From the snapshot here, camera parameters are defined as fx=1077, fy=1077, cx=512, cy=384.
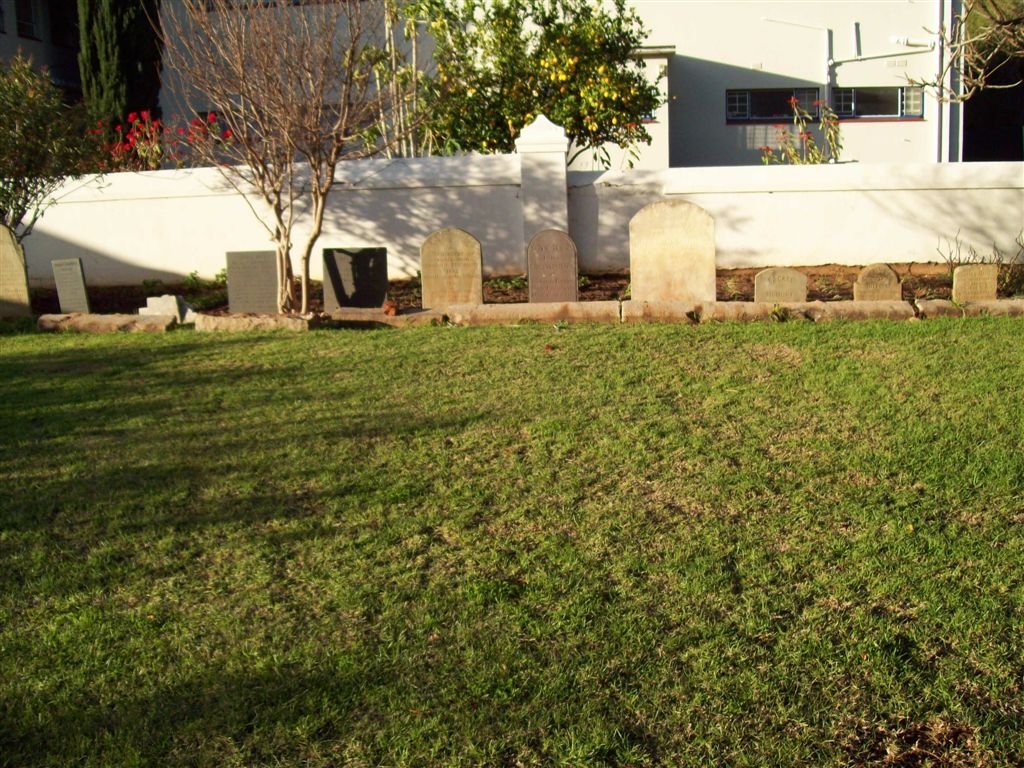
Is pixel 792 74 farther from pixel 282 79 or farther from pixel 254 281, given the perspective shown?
pixel 254 281

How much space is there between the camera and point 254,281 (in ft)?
39.0

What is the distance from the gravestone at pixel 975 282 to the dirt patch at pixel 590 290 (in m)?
0.81

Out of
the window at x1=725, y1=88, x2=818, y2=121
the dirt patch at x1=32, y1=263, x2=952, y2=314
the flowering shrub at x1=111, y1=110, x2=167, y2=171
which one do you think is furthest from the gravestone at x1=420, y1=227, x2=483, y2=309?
the window at x1=725, y1=88, x2=818, y2=121

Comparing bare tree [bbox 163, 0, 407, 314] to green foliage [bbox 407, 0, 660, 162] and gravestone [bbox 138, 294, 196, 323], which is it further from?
green foliage [bbox 407, 0, 660, 162]

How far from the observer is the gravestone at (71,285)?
40.4 feet

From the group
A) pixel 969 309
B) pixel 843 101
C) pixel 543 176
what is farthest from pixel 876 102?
pixel 969 309

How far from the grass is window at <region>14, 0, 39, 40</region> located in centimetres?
1893

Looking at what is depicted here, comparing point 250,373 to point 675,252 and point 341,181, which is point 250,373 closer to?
point 675,252

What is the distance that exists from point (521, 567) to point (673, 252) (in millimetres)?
6977

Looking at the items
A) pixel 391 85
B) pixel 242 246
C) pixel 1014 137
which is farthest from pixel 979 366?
pixel 1014 137

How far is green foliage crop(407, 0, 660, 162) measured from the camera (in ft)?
50.6

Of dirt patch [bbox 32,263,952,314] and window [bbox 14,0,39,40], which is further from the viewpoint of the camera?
window [bbox 14,0,39,40]

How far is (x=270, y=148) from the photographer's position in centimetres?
1142

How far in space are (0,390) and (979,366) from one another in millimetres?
7542
